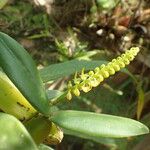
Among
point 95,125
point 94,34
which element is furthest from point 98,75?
point 94,34

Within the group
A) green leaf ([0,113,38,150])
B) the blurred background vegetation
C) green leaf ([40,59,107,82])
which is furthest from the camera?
the blurred background vegetation

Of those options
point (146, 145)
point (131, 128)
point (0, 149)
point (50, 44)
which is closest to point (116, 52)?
point (50, 44)

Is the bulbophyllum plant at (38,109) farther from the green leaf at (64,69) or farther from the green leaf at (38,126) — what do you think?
the green leaf at (64,69)

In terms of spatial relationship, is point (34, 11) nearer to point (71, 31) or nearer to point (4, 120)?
point (71, 31)

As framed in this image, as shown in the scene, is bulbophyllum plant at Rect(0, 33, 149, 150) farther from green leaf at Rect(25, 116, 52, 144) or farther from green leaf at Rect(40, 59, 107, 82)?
green leaf at Rect(40, 59, 107, 82)

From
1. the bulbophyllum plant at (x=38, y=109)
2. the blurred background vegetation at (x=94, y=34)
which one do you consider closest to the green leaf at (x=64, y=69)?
the bulbophyllum plant at (x=38, y=109)

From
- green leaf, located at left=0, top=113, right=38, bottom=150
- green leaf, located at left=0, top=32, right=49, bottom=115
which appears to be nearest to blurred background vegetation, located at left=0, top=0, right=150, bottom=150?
green leaf, located at left=0, top=32, right=49, bottom=115
